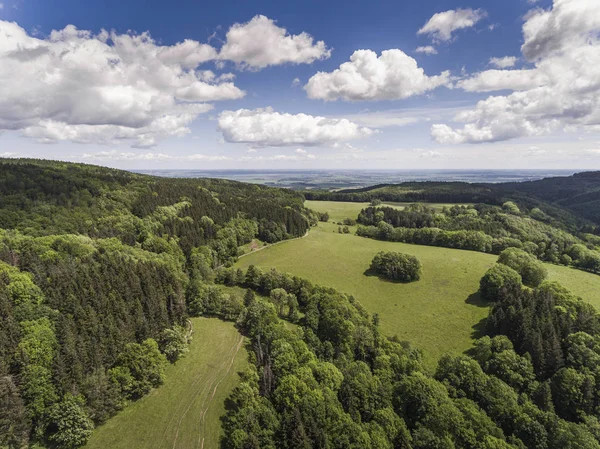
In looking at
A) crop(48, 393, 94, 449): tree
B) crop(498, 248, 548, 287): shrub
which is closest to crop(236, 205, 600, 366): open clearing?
crop(498, 248, 548, 287): shrub

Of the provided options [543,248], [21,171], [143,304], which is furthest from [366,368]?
[21,171]

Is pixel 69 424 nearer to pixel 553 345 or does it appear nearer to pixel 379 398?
pixel 379 398

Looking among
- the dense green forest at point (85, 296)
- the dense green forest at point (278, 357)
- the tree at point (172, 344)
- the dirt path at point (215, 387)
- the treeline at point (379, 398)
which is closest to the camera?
the treeline at point (379, 398)

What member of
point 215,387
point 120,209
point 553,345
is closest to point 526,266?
point 553,345

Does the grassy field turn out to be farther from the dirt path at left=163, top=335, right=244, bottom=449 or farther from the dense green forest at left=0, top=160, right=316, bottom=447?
the dense green forest at left=0, top=160, right=316, bottom=447

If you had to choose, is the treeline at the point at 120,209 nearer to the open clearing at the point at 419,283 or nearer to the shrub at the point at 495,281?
the open clearing at the point at 419,283

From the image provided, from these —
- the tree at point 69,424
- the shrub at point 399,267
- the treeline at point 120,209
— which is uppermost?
the treeline at point 120,209

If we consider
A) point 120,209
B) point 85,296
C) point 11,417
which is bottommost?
point 11,417

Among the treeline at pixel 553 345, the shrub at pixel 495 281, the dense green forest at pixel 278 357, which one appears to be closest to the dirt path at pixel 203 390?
the dense green forest at pixel 278 357
